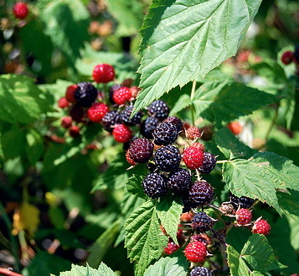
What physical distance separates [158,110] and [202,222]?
54 centimetres

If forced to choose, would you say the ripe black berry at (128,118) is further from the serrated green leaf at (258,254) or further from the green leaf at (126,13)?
the green leaf at (126,13)

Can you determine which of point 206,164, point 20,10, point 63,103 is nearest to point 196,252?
point 206,164

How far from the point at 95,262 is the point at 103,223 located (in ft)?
2.04

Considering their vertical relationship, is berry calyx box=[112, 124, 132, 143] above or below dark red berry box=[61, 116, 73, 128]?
above

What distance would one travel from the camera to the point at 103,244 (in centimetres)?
210

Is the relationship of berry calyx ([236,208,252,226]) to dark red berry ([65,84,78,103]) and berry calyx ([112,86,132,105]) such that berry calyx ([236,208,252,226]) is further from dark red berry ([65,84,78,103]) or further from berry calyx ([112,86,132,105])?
dark red berry ([65,84,78,103])

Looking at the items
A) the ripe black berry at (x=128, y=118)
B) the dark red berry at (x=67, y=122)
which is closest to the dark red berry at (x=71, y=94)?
the dark red berry at (x=67, y=122)

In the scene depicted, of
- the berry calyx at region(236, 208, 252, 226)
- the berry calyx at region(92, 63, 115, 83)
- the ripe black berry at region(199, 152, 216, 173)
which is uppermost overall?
the berry calyx at region(92, 63, 115, 83)

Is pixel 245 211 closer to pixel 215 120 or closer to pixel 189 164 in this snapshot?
pixel 189 164

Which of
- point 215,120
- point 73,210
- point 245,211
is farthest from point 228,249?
point 73,210

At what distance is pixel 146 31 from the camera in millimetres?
1556

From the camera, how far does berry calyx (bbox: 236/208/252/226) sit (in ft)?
4.68

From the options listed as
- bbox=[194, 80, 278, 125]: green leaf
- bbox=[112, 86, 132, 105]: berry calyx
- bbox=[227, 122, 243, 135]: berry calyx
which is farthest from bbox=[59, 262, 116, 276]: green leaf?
bbox=[227, 122, 243, 135]: berry calyx

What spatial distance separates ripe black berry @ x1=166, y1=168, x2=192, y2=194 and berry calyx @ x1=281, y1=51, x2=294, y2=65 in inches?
51.8
